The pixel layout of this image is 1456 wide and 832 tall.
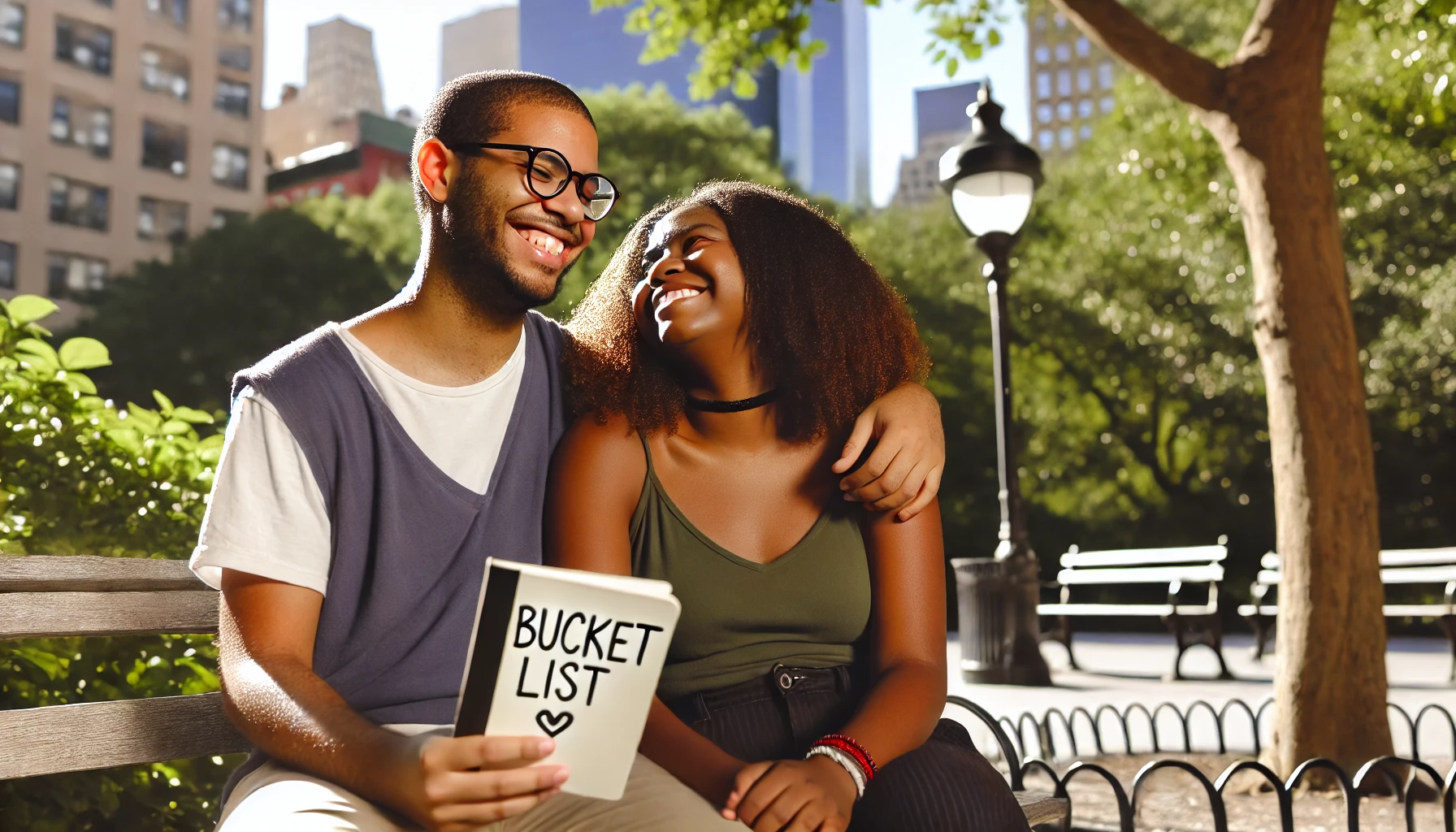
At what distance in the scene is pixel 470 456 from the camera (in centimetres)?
240

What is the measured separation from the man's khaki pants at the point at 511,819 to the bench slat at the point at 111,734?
468 mm

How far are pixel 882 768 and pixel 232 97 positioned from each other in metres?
73.7

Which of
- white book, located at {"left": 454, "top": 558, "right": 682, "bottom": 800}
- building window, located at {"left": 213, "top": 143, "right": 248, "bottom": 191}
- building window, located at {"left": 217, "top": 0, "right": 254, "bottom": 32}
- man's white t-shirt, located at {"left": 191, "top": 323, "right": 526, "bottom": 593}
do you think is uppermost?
building window, located at {"left": 217, "top": 0, "right": 254, "bottom": 32}

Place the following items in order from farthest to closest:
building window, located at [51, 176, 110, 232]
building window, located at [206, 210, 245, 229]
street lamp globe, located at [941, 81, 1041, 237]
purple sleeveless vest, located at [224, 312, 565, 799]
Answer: building window, located at [51, 176, 110, 232] < building window, located at [206, 210, 245, 229] < street lamp globe, located at [941, 81, 1041, 237] < purple sleeveless vest, located at [224, 312, 565, 799]

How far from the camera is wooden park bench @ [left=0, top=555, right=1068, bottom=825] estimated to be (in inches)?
94.6

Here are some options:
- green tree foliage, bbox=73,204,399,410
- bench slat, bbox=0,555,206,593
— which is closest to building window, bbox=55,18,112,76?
green tree foliage, bbox=73,204,399,410

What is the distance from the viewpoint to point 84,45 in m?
64.8

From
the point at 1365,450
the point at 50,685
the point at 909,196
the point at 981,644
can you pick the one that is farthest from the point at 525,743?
the point at 909,196

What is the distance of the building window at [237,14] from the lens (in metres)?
70.5

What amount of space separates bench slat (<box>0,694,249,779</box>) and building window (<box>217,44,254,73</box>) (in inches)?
2916

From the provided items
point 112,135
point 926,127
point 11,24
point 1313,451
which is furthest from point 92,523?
point 926,127

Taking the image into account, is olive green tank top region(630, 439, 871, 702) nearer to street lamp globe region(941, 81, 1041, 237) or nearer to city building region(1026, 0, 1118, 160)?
street lamp globe region(941, 81, 1041, 237)

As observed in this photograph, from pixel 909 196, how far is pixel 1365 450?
91.4 meters

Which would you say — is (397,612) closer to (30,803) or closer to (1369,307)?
(30,803)
